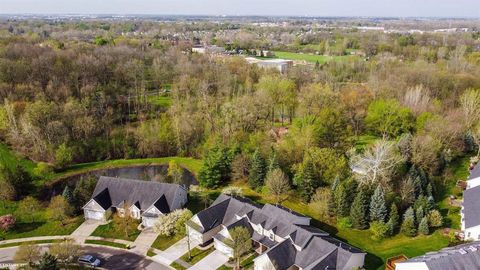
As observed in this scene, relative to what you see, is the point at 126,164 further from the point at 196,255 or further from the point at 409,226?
the point at 409,226

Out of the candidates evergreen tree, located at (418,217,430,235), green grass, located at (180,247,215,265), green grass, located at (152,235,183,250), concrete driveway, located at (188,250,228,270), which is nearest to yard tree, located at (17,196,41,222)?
green grass, located at (152,235,183,250)

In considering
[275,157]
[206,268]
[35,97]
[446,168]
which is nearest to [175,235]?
[206,268]

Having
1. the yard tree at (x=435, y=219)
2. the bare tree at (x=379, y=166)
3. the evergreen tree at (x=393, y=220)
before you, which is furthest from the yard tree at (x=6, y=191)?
the yard tree at (x=435, y=219)

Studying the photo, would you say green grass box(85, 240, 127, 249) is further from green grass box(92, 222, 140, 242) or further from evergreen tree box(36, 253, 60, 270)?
evergreen tree box(36, 253, 60, 270)

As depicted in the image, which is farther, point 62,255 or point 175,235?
point 175,235

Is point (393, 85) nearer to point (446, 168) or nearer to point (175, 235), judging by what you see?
point (446, 168)
